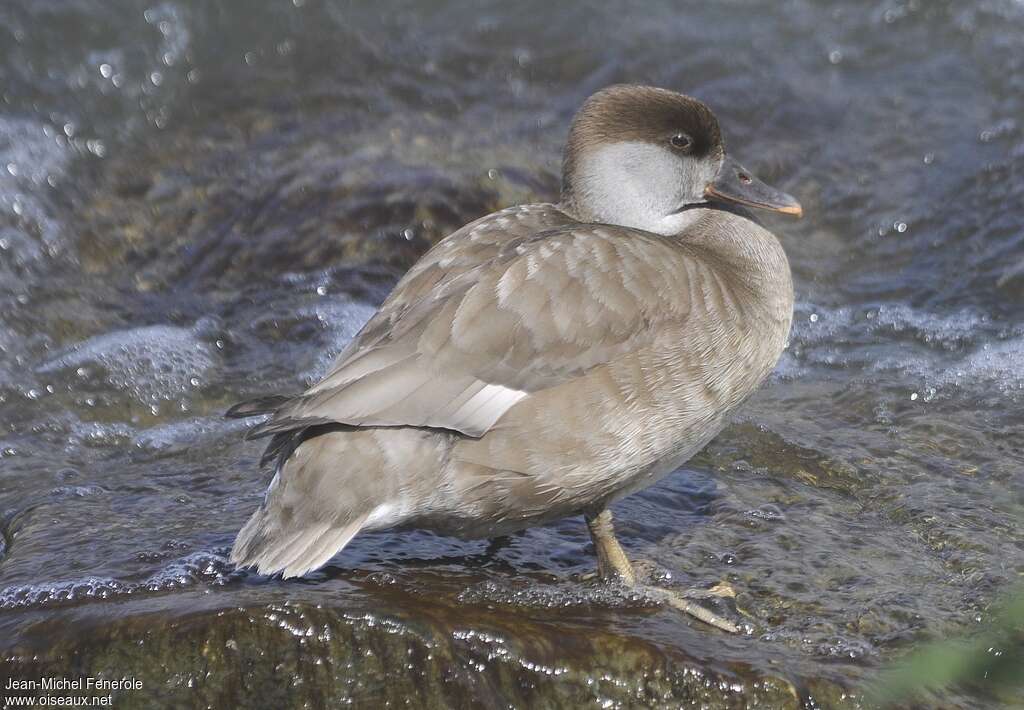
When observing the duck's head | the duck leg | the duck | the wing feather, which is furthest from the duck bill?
the duck leg

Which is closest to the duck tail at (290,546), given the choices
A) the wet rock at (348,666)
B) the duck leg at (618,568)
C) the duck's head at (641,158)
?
the wet rock at (348,666)

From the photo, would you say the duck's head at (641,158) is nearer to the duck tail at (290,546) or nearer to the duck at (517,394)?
the duck at (517,394)

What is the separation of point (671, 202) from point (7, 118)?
15.9 ft

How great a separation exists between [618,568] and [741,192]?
4.78ft

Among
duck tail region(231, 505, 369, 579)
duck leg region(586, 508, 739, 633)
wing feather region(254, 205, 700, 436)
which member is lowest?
duck leg region(586, 508, 739, 633)

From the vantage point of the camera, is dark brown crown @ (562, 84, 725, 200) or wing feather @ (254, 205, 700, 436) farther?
dark brown crown @ (562, 84, 725, 200)

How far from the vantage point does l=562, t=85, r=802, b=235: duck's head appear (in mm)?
4309

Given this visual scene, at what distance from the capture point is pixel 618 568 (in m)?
3.71

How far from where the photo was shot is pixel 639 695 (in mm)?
3107

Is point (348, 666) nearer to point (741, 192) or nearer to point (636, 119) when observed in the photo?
point (636, 119)

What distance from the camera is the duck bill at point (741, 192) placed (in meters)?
4.50

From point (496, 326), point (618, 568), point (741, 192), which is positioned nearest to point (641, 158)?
point (741, 192)

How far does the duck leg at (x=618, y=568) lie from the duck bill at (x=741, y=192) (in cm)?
126

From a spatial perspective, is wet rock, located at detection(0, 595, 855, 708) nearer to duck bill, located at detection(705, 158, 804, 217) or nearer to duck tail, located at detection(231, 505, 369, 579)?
duck tail, located at detection(231, 505, 369, 579)
